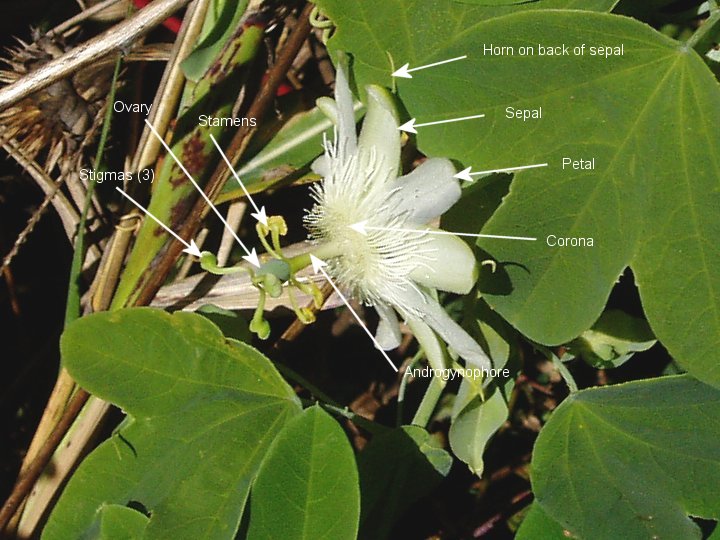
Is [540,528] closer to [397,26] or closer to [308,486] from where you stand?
[308,486]

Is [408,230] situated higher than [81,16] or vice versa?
[81,16]

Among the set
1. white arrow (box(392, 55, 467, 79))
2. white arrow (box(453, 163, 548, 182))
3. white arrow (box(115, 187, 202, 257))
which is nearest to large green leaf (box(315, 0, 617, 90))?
white arrow (box(392, 55, 467, 79))

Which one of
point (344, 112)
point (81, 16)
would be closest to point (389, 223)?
point (344, 112)

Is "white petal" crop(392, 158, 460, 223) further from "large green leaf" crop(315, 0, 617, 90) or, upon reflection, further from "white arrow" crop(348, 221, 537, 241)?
"large green leaf" crop(315, 0, 617, 90)

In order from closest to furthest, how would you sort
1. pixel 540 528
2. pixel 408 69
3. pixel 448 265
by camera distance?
pixel 448 265, pixel 408 69, pixel 540 528

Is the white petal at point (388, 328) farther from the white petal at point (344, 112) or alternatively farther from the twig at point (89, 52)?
the twig at point (89, 52)
